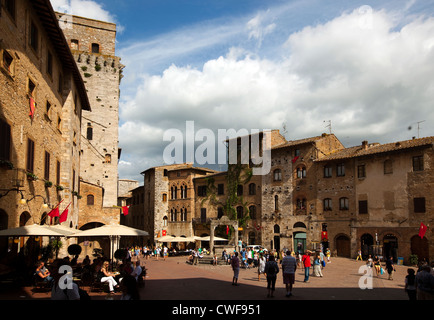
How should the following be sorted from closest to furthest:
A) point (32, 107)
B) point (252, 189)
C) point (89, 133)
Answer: point (32, 107) → point (89, 133) → point (252, 189)

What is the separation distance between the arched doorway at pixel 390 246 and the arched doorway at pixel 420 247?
1.42 metres

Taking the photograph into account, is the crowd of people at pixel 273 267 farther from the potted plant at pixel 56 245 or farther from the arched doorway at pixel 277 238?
the arched doorway at pixel 277 238

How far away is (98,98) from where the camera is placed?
40.3 meters

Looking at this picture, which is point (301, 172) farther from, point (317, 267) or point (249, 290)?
point (249, 290)

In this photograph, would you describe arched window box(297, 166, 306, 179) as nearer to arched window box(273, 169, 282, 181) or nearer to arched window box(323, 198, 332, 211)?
arched window box(273, 169, 282, 181)

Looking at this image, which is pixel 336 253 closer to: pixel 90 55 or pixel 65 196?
pixel 65 196

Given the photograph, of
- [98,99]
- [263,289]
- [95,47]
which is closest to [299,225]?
[263,289]

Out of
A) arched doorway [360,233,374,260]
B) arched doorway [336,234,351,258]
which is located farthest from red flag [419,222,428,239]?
arched doorway [336,234,351,258]

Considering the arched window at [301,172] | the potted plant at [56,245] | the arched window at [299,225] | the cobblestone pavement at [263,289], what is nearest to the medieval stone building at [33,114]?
the potted plant at [56,245]

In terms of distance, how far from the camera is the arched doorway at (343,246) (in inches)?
1396

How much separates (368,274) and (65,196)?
18.3 m

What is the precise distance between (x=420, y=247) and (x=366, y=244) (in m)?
4.69
